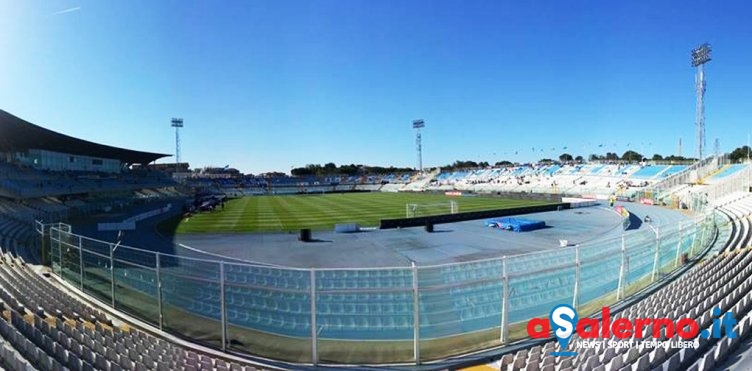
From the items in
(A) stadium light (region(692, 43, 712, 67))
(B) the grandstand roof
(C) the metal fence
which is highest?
(A) stadium light (region(692, 43, 712, 67))

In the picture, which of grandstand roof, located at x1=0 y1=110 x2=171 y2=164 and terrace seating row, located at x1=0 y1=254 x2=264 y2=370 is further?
grandstand roof, located at x1=0 y1=110 x2=171 y2=164

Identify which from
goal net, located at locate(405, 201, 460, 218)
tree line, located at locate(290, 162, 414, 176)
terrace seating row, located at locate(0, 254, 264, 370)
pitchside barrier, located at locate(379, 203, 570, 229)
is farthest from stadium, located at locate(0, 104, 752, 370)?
tree line, located at locate(290, 162, 414, 176)

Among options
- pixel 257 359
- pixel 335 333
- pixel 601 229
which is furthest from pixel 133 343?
pixel 601 229

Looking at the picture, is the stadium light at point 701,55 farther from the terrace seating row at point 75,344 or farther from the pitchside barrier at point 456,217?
the terrace seating row at point 75,344

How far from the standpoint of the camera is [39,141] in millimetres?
38812

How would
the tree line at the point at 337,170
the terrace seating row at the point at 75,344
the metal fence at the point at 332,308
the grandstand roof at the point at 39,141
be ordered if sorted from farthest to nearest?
the tree line at the point at 337,170 < the grandstand roof at the point at 39,141 < the metal fence at the point at 332,308 < the terrace seating row at the point at 75,344

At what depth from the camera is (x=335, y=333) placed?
25.9 feet

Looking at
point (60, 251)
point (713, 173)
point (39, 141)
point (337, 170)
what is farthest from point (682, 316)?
point (337, 170)

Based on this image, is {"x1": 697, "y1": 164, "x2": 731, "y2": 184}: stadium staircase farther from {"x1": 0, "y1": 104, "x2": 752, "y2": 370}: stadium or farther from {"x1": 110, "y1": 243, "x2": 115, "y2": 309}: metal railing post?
{"x1": 110, "y1": 243, "x2": 115, "y2": 309}: metal railing post

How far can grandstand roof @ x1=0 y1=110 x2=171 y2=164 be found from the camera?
30.9m

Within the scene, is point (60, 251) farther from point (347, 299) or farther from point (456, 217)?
point (456, 217)

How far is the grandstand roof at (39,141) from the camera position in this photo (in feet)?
102

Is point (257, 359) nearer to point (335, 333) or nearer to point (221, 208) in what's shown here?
point (335, 333)

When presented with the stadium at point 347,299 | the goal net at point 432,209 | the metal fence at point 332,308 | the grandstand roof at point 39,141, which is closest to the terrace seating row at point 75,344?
the stadium at point 347,299
